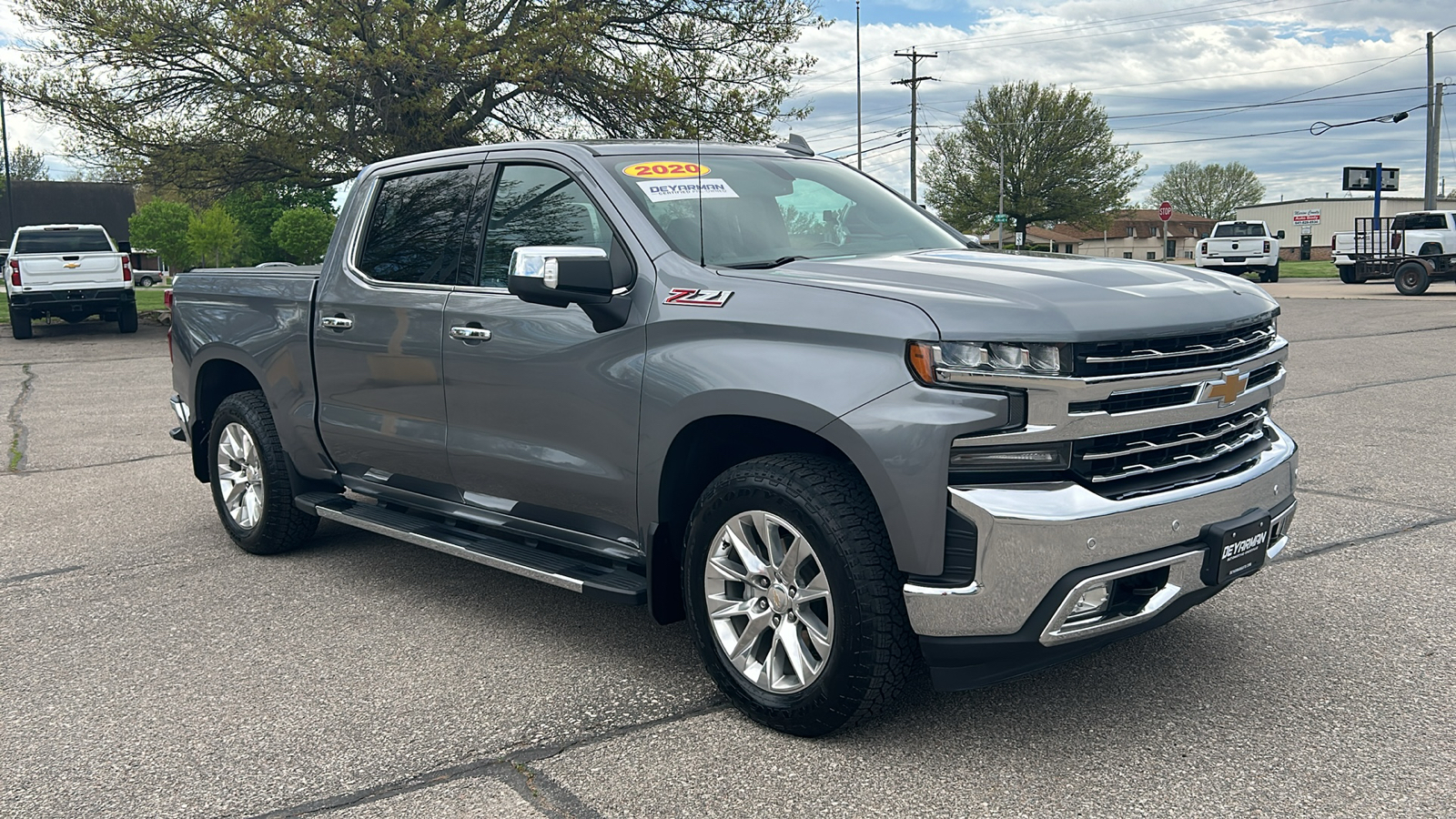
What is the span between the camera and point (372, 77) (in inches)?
853

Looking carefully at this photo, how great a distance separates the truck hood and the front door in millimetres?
628

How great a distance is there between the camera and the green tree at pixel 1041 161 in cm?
6378

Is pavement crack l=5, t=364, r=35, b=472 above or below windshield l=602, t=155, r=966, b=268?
below

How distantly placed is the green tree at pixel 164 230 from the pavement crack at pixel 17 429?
212 ft

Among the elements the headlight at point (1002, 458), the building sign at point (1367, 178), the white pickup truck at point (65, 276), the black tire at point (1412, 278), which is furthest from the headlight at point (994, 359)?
the building sign at point (1367, 178)

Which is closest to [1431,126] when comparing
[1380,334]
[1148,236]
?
[1380,334]

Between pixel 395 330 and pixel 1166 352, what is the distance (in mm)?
3051

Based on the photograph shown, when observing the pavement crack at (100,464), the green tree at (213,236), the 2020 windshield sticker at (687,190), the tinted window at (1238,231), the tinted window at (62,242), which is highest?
the green tree at (213,236)

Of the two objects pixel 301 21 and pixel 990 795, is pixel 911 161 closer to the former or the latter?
pixel 301 21

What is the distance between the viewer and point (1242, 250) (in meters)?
35.5

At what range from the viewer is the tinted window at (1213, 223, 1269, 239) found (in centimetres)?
3581

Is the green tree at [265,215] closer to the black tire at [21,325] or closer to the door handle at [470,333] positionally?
the black tire at [21,325]

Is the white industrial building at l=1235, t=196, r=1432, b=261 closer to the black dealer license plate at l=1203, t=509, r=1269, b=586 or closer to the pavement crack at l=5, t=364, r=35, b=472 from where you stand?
the pavement crack at l=5, t=364, r=35, b=472

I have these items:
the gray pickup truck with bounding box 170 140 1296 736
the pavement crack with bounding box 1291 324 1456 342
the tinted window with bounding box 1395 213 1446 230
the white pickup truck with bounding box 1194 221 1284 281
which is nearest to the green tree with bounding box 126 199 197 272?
the white pickup truck with bounding box 1194 221 1284 281
